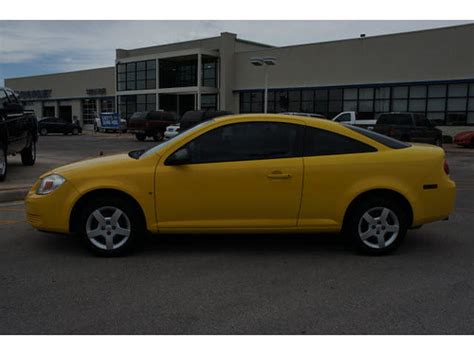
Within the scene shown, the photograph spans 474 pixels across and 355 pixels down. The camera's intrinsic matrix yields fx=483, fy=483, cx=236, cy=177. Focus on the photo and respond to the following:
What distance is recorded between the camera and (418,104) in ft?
103

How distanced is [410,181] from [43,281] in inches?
157

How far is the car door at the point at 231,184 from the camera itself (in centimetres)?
524

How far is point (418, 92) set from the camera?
31.3 meters

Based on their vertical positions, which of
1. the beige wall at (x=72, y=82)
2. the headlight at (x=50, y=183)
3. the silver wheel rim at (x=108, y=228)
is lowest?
the silver wheel rim at (x=108, y=228)

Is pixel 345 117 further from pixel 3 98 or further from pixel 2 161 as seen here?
pixel 2 161

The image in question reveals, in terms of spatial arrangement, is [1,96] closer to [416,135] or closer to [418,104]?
[416,135]

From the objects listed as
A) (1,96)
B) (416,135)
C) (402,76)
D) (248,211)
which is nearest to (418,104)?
(402,76)

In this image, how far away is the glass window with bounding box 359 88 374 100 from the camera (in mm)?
33362

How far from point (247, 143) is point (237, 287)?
166 cm

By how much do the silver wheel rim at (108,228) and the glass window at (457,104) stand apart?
95.3 ft

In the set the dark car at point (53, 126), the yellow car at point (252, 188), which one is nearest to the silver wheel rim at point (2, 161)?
the yellow car at point (252, 188)

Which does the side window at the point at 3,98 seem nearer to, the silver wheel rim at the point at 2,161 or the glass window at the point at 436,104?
the silver wheel rim at the point at 2,161

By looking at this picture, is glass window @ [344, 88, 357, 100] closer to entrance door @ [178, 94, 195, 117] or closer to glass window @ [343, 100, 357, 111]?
glass window @ [343, 100, 357, 111]

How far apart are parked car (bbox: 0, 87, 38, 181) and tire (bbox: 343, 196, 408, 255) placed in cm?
802
